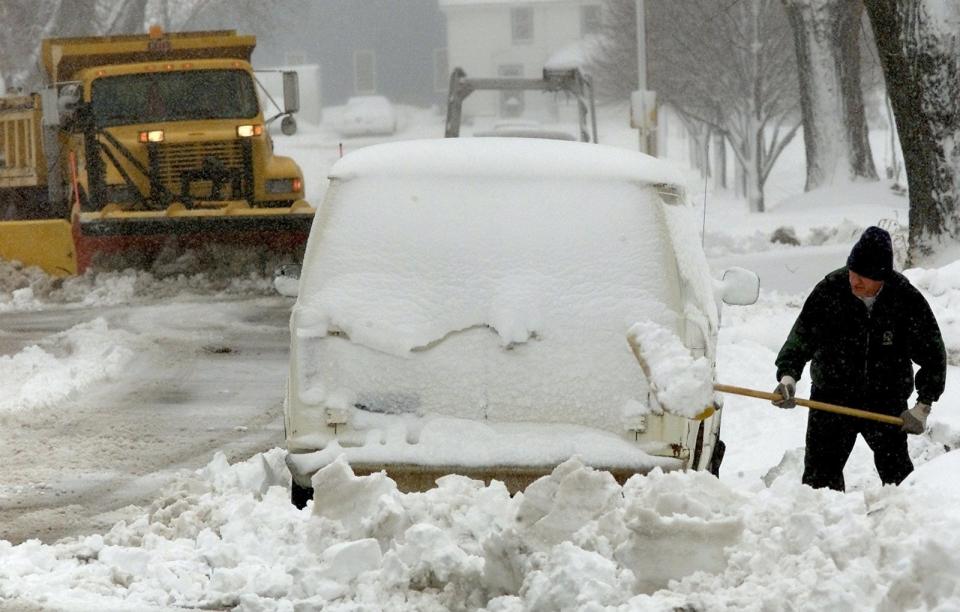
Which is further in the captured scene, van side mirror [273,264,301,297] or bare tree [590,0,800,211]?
bare tree [590,0,800,211]

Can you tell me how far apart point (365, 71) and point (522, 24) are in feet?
24.3

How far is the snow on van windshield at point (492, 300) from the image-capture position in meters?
6.25

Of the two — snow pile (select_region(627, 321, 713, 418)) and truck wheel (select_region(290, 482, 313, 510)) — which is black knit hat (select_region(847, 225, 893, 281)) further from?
truck wheel (select_region(290, 482, 313, 510))

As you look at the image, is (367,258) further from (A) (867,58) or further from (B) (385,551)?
(A) (867,58)

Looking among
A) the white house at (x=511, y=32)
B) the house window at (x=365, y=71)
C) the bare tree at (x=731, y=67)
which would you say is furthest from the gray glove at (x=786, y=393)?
the house window at (x=365, y=71)

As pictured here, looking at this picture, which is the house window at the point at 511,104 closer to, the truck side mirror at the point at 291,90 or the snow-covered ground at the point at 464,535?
the truck side mirror at the point at 291,90

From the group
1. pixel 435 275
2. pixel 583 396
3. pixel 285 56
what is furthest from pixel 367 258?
pixel 285 56

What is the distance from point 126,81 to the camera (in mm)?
19344

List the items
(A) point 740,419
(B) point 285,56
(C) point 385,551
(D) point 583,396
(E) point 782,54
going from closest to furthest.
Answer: (C) point 385,551 < (D) point 583,396 < (A) point 740,419 < (E) point 782,54 < (B) point 285,56

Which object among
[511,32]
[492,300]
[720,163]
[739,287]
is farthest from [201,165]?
[511,32]

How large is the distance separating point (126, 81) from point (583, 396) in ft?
46.2


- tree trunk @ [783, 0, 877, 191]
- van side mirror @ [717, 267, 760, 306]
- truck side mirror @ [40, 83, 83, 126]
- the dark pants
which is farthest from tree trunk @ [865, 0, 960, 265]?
tree trunk @ [783, 0, 877, 191]

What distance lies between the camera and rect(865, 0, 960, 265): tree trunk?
14273 mm

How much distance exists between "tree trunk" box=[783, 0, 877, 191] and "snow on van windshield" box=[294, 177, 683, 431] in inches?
899
